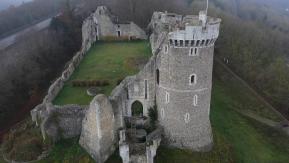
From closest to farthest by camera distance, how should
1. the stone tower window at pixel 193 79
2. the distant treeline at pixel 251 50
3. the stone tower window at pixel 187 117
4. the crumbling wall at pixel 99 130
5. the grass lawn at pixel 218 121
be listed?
the crumbling wall at pixel 99 130
the stone tower window at pixel 193 79
the stone tower window at pixel 187 117
the grass lawn at pixel 218 121
the distant treeline at pixel 251 50

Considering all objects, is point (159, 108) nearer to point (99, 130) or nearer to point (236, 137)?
point (99, 130)

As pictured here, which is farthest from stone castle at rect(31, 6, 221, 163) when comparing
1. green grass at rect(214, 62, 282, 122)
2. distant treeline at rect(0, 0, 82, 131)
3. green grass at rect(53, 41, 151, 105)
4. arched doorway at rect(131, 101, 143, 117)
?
green grass at rect(214, 62, 282, 122)

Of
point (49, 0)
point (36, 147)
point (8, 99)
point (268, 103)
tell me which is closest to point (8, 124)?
point (8, 99)

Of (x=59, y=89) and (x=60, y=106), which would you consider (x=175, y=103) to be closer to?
(x=60, y=106)

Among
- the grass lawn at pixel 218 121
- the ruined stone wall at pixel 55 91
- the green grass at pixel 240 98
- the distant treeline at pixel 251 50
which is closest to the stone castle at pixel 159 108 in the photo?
the ruined stone wall at pixel 55 91

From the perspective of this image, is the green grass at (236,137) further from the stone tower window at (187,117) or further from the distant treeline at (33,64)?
the distant treeline at (33,64)

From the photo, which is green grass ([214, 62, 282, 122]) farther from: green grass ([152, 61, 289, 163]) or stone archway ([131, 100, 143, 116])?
stone archway ([131, 100, 143, 116])
